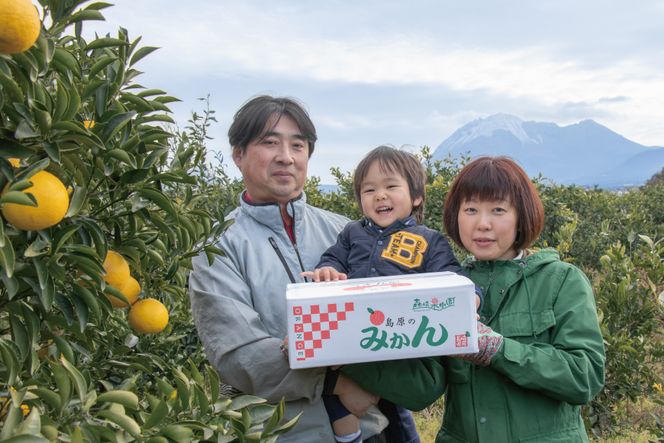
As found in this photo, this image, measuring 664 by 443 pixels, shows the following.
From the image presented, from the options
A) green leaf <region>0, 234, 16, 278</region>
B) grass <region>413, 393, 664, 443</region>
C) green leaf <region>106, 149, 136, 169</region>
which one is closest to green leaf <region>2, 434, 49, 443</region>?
green leaf <region>0, 234, 16, 278</region>

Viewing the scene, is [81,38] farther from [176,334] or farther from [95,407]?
[176,334]

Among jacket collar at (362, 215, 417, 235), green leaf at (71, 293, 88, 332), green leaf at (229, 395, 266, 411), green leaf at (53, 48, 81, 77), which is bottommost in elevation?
green leaf at (229, 395, 266, 411)

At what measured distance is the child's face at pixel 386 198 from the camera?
2.28 m

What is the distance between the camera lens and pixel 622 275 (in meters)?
3.56

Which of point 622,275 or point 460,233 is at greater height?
point 460,233

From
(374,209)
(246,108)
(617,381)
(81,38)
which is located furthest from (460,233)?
(617,381)

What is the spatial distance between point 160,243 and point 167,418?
Result: 0.43m

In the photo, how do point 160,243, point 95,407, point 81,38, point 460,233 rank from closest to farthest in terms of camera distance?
point 95,407, point 81,38, point 160,243, point 460,233

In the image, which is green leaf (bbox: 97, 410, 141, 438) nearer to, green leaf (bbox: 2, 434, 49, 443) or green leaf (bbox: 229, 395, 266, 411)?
green leaf (bbox: 2, 434, 49, 443)

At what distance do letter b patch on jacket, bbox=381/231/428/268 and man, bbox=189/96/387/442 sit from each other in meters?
0.25

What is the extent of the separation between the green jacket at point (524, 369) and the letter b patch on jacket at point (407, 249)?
0.99 feet

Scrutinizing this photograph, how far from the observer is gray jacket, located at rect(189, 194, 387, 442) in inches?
72.8

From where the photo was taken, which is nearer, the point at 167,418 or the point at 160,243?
the point at 167,418

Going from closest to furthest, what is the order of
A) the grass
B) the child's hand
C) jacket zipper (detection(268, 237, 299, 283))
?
1. the child's hand
2. jacket zipper (detection(268, 237, 299, 283))
3. the grass
